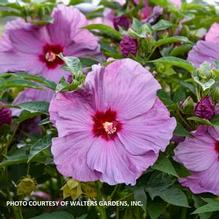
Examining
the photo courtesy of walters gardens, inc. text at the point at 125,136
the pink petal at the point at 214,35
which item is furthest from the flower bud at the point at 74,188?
the pink petal at the point at 214,35

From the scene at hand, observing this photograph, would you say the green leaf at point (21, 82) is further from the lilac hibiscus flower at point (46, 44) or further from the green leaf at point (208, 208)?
the green leaf at point (208, 208)

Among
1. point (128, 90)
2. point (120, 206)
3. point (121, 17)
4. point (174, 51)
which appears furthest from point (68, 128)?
point (121, 17)

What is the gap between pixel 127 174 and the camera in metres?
1.06

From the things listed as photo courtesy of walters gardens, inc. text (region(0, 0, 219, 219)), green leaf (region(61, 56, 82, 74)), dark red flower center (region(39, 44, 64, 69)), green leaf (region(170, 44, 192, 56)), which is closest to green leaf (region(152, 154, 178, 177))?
photo courtesy of walters gardens, inc. text (region(0, 0, 219, 219))

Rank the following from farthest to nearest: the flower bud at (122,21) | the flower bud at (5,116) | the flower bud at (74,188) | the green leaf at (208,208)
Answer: the flower bud at (122,21), the flower bud at (5,116), the flower bud at (74,188), the green leaf at (208,208)

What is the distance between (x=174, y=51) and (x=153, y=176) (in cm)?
35

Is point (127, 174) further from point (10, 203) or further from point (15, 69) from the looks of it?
point (15, 69)

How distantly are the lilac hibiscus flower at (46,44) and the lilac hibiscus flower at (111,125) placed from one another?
32 cm

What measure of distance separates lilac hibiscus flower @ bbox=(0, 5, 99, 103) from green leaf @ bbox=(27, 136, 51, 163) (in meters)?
0.30

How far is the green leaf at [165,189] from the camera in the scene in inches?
42.0

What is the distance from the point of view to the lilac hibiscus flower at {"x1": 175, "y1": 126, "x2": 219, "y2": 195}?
1.12m

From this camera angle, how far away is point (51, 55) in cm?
145

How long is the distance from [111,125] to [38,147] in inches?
5.5

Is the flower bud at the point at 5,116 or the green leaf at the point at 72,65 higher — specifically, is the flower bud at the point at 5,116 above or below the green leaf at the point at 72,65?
below
